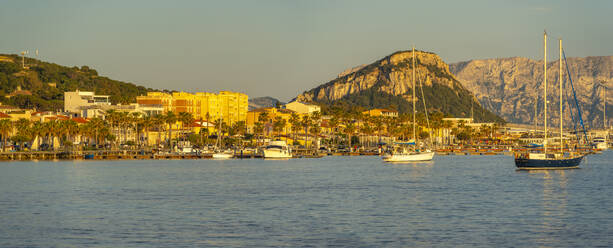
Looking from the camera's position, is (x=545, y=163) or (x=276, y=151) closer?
(x=545, y=163)

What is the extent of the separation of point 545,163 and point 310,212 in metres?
48.9

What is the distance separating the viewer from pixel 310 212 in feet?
175

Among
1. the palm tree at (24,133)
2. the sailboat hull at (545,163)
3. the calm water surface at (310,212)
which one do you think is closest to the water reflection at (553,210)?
the calm water surface at (310,212)

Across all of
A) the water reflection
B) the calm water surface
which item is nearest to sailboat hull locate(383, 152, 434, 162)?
the water reflection

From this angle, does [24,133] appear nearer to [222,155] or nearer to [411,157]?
[222,155]

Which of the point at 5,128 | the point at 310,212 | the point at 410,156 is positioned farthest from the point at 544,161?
the point at 5,128

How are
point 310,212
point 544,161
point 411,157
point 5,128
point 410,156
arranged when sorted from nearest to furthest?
point 310,212, point 544,161, point 411,157, point 410,156, point 5,128

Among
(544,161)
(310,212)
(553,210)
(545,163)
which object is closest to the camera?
(310,212)

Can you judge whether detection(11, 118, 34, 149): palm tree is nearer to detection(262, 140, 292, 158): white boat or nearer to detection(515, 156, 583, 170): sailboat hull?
detection(262, 140, 292, 158): white boat

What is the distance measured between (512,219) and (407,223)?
23.1 ft

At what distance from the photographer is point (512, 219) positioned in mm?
48656

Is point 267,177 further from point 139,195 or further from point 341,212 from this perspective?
point 341,212

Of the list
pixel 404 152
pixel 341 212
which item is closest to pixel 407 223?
pixel 341 212

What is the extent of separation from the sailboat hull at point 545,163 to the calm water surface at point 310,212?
296 cm
